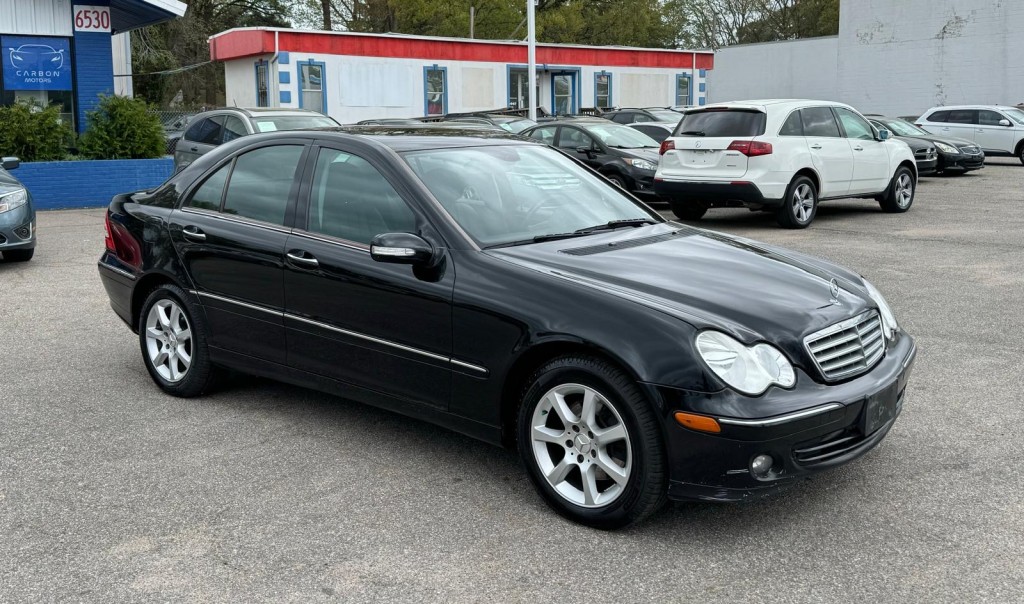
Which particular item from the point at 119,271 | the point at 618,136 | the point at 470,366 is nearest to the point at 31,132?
the point at 618,136

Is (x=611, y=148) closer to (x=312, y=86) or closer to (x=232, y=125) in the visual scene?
(x=232, y=125)

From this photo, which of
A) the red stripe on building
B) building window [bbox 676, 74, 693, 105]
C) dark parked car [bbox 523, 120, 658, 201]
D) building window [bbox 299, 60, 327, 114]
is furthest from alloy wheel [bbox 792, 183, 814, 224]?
building window [bbox 676, 74, 693, 105]

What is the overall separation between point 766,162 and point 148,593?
10.9 metres

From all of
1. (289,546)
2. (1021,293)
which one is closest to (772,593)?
(289,546)

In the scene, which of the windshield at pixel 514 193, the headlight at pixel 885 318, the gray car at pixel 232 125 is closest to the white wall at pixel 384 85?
the gray car at pixel 232 125

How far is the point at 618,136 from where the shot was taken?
16812mm

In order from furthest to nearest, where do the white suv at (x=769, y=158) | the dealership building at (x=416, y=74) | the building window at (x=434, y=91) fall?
the building window at (x=434, y=91), the dealership building at (x=416, y=74), the white suv at (x=769, y=158)

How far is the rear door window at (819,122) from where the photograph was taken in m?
Result: 13.7

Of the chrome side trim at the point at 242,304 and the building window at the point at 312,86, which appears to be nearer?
the chrome side trim at the point at 242,304

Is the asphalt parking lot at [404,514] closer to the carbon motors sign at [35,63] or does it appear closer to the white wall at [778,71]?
the carbon motors sign at [35,63]

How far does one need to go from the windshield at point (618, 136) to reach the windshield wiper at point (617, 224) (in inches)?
444

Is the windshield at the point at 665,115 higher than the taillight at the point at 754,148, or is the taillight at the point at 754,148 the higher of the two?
the windshield at the point at 665,115

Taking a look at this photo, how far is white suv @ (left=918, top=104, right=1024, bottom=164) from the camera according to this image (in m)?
27.1

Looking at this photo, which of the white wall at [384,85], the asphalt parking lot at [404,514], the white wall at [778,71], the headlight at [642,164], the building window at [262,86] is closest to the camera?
the asphalt parking lot at [404,514]
